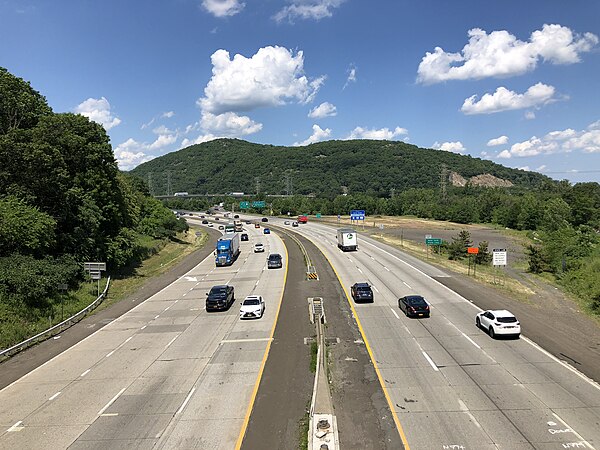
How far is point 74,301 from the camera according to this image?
37.7 m

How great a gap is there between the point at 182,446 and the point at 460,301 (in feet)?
93.4

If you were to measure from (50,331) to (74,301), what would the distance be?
759cm

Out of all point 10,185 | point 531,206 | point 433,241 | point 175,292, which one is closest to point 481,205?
point 531,206

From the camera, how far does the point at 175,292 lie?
146 feet

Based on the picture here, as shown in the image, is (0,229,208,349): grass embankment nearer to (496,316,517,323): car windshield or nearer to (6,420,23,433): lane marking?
(6,420,23,433): lane marking

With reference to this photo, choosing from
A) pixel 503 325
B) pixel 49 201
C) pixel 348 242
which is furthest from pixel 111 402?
pixel 348 242

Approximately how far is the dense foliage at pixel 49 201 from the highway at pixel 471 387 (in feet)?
87.4

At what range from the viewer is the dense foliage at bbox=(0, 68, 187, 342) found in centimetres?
3450

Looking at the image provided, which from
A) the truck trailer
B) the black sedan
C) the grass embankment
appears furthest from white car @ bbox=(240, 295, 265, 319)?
the truck trailer

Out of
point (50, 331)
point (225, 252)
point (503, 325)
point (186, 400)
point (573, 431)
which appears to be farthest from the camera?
point (225, 252)

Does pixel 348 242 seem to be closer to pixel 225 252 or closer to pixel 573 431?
pixel 225 252

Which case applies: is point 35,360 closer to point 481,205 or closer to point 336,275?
point 336,275

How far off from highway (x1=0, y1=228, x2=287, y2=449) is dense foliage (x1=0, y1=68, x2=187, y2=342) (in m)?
8.16

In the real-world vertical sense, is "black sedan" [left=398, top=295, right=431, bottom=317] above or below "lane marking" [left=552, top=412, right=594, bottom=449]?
above
